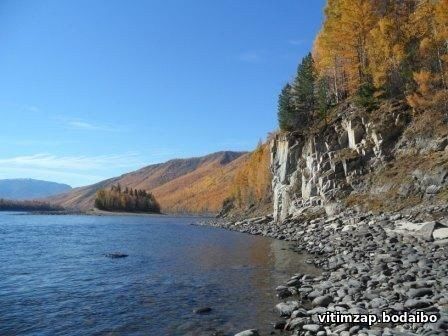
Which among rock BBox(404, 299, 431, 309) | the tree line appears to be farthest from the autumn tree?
rock BBox(404, 299, 431, 309)

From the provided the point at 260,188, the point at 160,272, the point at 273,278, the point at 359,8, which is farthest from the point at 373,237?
the point at 260,188

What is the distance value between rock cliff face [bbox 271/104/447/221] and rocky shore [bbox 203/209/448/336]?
1050cm

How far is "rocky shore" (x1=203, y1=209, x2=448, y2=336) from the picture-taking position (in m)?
16.1

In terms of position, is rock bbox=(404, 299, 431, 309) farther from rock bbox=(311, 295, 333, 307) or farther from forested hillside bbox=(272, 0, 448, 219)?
forested hillside bbox=(272, 0, 448, 219)

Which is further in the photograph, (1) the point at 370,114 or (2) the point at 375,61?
(2) the point at 375,61

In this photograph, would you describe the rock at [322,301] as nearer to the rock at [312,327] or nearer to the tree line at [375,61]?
the rock at [312,327]

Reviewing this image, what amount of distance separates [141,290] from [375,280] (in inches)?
524

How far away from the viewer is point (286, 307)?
64.6 ft

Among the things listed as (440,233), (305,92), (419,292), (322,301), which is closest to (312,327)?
(322,301)

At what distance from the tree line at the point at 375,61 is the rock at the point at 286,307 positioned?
36.7 metres

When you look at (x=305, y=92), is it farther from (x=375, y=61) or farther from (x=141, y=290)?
(x=141, y=290)

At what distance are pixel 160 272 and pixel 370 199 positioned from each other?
27919mm

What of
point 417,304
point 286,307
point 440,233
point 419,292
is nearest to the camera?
point 417,304

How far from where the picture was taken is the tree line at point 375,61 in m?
50.6
